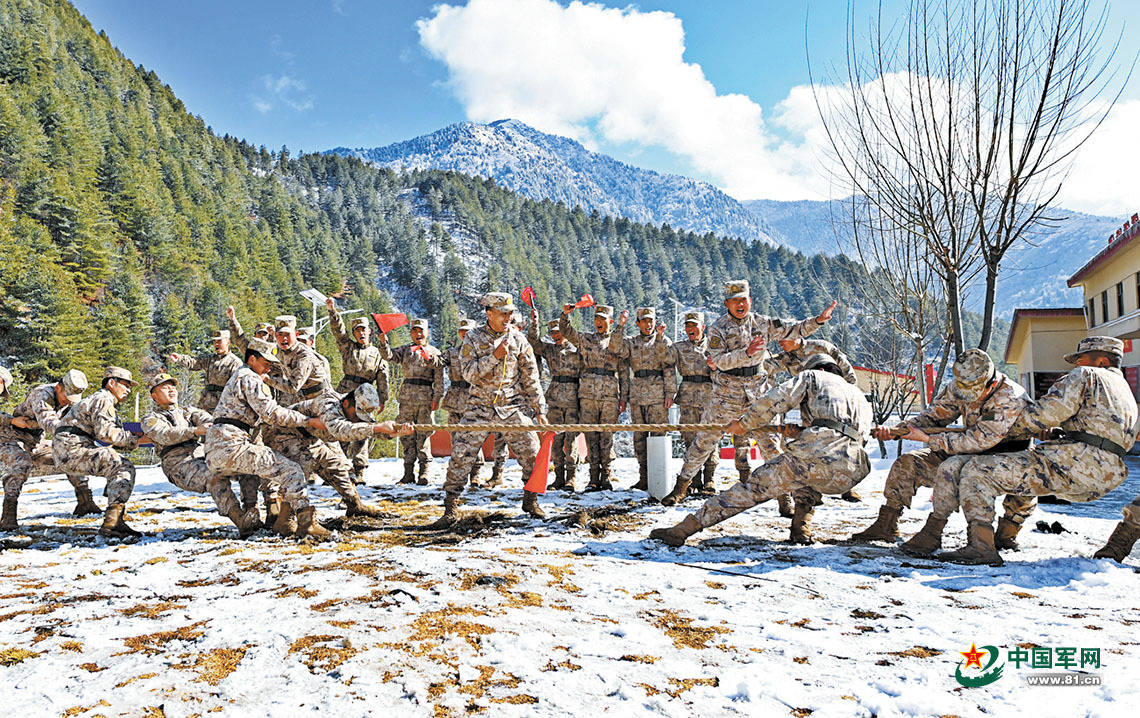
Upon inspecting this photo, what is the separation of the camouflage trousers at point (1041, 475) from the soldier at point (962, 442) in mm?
150

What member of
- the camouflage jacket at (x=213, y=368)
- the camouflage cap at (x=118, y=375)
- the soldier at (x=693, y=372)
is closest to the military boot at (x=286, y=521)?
the camouflage cap at (x=118, y=375)

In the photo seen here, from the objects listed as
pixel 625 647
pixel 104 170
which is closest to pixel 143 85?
pixel 104 170

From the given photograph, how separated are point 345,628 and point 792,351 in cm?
567

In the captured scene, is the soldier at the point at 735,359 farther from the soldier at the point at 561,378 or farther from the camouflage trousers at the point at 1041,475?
the camouflage trousers at the point at 1041,475

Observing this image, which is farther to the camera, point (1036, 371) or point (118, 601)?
point (1036, 371)

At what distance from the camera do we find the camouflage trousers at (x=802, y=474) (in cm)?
517

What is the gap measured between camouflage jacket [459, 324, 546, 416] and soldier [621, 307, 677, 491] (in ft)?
7.80

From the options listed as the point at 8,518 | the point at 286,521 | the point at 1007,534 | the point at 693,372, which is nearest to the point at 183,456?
the point at 286,521

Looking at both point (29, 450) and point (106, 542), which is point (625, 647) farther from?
point (29, 450)

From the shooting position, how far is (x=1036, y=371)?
25.8 metres

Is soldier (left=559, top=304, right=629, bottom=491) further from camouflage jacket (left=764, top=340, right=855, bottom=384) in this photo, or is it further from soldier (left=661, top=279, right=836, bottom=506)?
camouflage jacket (left=764, top=340, right=855, bottom=384)

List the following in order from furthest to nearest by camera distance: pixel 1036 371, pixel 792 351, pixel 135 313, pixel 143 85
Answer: pixel 143 85 → pixel 135 313 → pixel 1036 371 → pixel 792 351

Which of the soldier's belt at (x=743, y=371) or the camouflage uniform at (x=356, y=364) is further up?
the camouflage uniform at (x=356, y=364)

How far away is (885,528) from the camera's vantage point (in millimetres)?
5781
